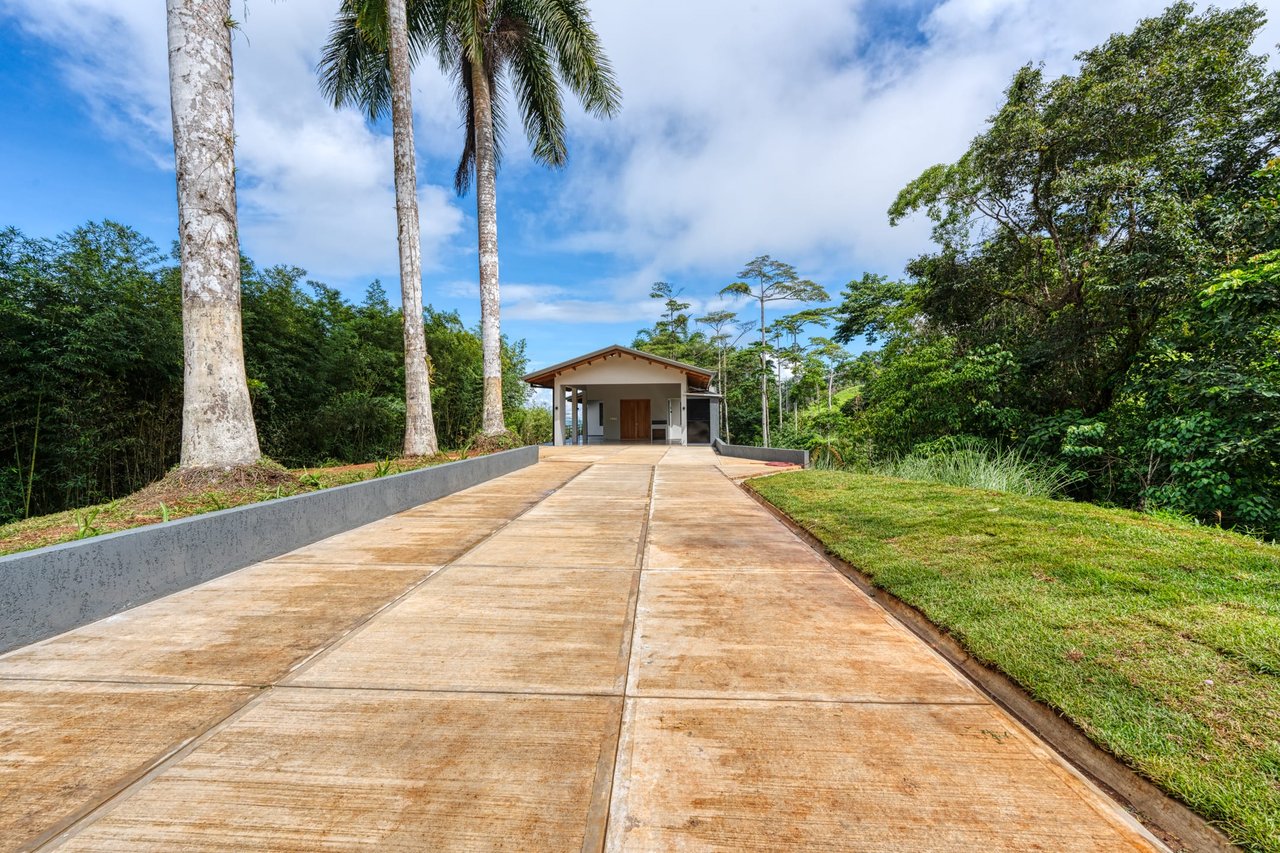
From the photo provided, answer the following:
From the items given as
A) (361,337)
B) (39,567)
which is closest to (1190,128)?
(39,567)

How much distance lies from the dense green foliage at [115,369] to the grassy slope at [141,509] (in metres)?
6.43

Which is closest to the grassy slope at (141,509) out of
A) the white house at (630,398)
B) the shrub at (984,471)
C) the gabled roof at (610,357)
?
the shrub at (984,471)

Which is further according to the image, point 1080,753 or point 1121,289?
point 1121,289

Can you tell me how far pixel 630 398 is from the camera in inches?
812

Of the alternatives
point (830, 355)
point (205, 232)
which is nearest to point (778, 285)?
point (830, 355)

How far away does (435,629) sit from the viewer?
2633 millimetres

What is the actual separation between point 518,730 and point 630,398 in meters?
19.0

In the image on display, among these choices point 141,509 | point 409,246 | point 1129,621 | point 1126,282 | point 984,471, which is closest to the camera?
point 1129,621

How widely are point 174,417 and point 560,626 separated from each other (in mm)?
12095

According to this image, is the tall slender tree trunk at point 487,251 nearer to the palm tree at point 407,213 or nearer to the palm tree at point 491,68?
the palm tree at point 491,68

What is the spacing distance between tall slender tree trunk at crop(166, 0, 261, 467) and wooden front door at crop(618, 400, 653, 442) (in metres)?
16.4

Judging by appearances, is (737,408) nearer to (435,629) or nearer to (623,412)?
(623,412)

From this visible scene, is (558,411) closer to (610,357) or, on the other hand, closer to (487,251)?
(610,357)

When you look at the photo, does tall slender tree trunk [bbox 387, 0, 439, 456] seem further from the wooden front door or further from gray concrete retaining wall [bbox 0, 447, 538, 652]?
the wooden front door
